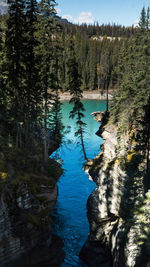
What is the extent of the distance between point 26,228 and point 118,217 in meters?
8.20

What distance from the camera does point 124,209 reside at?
1773cm

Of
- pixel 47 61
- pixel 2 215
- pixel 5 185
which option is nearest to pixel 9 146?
pixel 5 185

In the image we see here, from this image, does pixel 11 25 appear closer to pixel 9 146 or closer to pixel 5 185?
pixel 9 146

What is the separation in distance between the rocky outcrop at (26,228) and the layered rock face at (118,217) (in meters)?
3.34

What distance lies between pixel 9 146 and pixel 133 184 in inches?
478

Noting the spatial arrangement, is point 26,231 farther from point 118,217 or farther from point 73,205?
point 73,205

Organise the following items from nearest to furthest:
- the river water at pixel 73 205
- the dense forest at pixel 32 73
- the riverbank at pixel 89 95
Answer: the river water at pixel 73 205
the dense forest at pixel 32 73
the riverbank at pixel 89 95

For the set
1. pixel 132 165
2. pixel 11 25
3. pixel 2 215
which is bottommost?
pixel 2 215

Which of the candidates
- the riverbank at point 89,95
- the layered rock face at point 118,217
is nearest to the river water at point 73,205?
the layered rock face at point 118,217

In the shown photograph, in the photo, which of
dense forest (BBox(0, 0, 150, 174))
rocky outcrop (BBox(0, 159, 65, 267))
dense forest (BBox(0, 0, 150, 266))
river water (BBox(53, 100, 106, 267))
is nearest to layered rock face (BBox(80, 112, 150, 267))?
river water (BBox(53, 100, 106, 267))

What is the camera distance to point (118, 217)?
61.8 feet

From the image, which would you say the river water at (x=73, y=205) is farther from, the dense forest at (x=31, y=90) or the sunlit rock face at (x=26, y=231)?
the dense forest at (x=31, y=90)

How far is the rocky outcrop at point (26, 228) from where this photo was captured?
14.5m

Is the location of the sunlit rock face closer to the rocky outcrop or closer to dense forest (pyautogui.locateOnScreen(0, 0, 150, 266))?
the rocky outcrop
